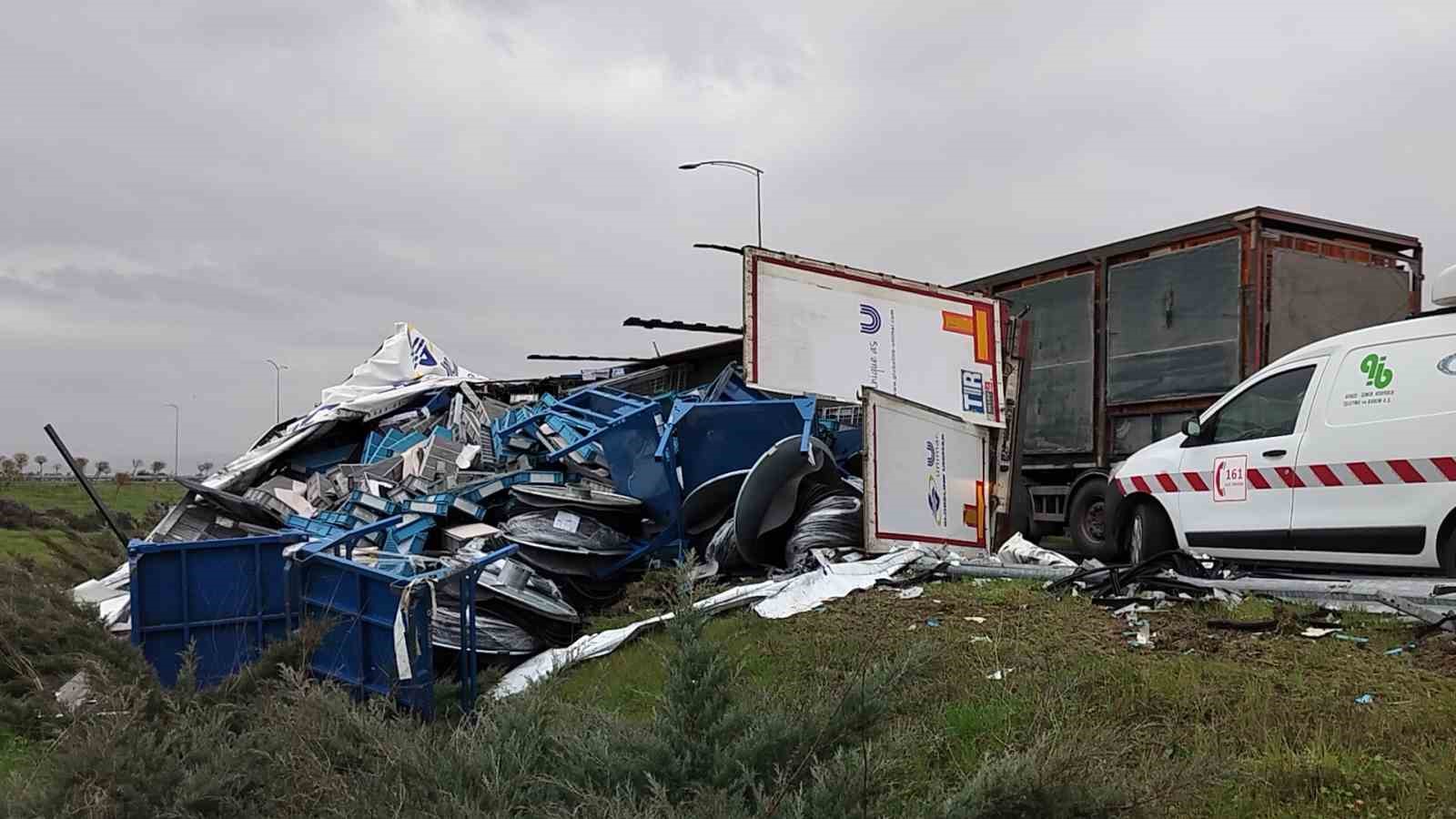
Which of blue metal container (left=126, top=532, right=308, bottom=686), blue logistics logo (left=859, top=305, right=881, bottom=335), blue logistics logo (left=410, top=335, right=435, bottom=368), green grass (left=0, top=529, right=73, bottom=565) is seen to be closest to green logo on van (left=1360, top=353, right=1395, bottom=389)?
blue logistics logo (left=859, top=305, right=881, bottom=335)

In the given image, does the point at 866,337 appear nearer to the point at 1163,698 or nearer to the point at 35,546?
the point at 1163,698

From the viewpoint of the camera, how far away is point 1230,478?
7371 millimetres

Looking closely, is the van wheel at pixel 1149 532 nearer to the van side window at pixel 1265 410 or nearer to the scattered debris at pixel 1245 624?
the van side window at pixel 1265 410

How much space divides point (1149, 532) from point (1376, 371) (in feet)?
6.53

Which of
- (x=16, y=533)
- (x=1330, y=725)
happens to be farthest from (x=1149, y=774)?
(x=16, y=533)

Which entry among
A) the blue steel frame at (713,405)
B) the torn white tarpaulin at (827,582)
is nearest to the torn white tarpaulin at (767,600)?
the torn white tarpaulin at (827,582)

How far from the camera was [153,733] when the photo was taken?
11.0ft

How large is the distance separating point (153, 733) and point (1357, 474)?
256 inches

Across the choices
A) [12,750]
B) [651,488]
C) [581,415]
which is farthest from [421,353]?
[12,750]

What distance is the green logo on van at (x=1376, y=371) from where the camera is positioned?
6566mm

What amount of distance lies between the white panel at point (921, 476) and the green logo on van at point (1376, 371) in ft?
10.1

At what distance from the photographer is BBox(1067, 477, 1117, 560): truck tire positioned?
10.1 meters

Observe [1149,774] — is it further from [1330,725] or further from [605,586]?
[605,586]

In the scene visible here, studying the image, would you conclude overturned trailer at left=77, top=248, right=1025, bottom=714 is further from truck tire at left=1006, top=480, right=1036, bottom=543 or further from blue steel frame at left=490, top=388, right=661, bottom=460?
truck tire at left=1006, top=480, right=1036, bottom=543
